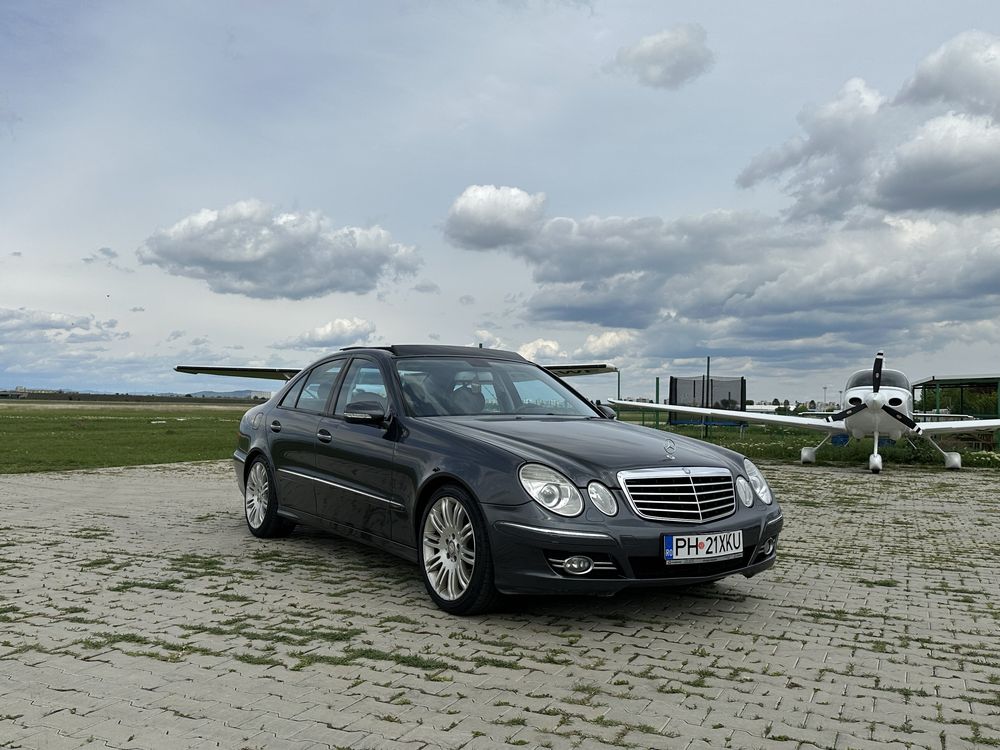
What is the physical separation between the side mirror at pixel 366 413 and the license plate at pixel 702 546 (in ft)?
6.70

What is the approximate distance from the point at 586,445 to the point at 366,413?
150cm

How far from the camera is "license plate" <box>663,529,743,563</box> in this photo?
4.45 metres

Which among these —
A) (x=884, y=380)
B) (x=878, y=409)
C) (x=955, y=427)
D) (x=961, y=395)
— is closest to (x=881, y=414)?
(x=878, y=409)

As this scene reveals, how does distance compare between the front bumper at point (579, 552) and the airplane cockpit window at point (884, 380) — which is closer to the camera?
the front bumper at point (579, 552)

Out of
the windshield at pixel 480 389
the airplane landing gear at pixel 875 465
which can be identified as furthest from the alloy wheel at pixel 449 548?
the airplane landing gear at pixel 875 465

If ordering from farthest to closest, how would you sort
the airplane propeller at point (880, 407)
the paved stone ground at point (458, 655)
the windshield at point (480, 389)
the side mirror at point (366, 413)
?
the airplane propeller at point (880, 407), the windshield at point (480, 389), the side mirror at point (366, 413), the paved stone ground at point (458, 655)

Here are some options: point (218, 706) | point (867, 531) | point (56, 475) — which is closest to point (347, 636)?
point (218, 706)

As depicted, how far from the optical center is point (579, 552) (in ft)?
14.3

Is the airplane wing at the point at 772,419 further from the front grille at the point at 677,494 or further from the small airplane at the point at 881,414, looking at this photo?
the front grille at the point at 677,494

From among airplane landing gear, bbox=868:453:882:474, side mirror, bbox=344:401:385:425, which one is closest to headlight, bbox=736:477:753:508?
side mirror, bbox=344:401:385:425

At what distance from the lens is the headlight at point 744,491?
499 centimetres

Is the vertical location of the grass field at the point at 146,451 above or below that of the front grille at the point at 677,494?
below

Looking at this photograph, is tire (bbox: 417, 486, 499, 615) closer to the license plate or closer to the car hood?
the car hood

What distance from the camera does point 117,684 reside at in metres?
3.57
